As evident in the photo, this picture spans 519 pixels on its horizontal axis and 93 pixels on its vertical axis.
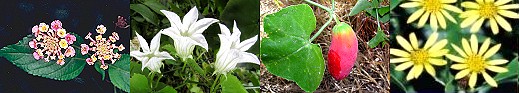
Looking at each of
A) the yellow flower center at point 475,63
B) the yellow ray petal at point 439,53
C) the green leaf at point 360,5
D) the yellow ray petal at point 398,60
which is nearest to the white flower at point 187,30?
the green leaf at point 360,5

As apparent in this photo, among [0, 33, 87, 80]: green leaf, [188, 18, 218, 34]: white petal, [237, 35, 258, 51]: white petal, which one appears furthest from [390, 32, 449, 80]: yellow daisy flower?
[0, 33, 87, 80]: green leaf

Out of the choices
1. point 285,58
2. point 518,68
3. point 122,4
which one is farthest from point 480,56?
point 122,4

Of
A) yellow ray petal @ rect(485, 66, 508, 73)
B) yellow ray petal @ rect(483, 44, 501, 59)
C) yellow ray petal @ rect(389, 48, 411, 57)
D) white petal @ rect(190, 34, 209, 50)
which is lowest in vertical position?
yellow ray petal @ rect(485, 66, 508, 73)

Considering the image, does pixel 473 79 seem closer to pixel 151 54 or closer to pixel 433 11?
pixel 433 11

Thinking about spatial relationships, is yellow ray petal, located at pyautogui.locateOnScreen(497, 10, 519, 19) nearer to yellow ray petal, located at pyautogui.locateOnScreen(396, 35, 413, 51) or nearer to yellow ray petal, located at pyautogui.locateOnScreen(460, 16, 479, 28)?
yellow ray petal, located at pyautogui.locateOnScreen(460, 16, 479, 28)

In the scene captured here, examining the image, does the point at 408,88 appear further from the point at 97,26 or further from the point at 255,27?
the point at 97,26

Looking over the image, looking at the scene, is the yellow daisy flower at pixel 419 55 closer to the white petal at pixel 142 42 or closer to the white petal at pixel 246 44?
the white petal at pixel 246 44
